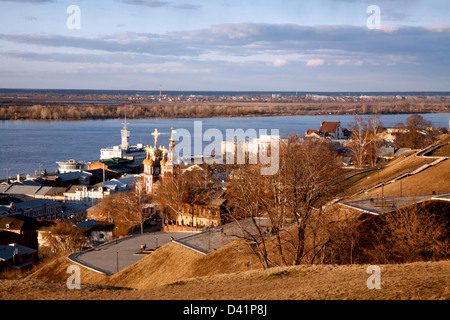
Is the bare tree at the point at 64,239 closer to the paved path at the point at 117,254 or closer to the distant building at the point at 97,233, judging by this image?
the distant building at the point at 97,233

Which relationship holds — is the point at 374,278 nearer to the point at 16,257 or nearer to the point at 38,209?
the point at 16,257

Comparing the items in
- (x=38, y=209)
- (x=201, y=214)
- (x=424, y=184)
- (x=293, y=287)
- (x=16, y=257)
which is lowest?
(x=16, y=257)

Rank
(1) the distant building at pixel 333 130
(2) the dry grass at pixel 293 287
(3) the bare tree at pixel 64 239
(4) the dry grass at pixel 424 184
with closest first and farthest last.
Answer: (2) the dry grass at pixel 293 287, (4) the dry grass at pixel 424 184, (3) the bare tree at pixel 64 239, (1) the distant building at pixel 333 130

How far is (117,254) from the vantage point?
14.5 metres

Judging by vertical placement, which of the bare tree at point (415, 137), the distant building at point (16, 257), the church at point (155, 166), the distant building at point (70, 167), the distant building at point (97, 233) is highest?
the bare tree at point (415, 137)

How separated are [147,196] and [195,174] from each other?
332 cm

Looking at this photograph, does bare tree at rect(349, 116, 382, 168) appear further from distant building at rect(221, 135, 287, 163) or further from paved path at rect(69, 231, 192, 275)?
paved path at rect(69, 231, 192, 275)

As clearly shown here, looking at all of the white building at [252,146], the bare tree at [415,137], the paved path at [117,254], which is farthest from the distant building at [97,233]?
the bare tree at [415,137]

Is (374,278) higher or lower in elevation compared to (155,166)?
higher

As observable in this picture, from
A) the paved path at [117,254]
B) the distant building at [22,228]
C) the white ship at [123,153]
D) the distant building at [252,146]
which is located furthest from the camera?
the white ship at [123,153]

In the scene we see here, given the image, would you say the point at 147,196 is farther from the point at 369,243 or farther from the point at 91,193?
the point at 369,243


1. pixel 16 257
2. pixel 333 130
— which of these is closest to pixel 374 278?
pixel 16 257

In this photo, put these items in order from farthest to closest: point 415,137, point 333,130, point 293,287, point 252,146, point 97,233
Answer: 1. point 333,130
2. point 415,137
3. point 252,146
4. point 97,233
5. point 293,287

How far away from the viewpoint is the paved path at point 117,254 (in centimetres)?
1395
